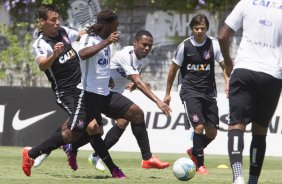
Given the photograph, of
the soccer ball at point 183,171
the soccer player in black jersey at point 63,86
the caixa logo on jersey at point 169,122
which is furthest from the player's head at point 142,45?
the caixa logo on jersey at point 169,122

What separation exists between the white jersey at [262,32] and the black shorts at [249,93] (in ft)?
0.22

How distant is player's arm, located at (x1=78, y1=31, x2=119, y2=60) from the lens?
10484 millimetres

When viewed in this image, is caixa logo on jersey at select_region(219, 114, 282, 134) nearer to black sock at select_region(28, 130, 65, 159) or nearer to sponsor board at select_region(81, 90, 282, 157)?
sponsor board at select_region(81, 90, 282, 157)

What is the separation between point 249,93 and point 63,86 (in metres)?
3.76

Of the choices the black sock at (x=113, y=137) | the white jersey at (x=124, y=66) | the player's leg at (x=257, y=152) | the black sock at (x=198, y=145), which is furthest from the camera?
the black sock at (x=113, y=137)

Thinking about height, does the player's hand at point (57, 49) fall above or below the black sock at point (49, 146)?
above

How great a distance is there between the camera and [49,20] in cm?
1165

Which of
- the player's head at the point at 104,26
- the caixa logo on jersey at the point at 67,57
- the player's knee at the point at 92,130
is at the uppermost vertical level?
the player's head at the point at 104,26

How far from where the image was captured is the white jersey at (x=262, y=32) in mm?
8500

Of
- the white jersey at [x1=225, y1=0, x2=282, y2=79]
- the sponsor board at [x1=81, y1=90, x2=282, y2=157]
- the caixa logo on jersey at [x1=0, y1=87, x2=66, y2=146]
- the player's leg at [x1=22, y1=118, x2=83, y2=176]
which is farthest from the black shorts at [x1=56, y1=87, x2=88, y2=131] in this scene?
the caixa logo on jersey at [x1=0, y1=87, x2=66, y2=146]

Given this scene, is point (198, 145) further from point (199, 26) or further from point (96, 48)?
point (96, 48)

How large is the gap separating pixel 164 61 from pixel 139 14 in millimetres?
1376

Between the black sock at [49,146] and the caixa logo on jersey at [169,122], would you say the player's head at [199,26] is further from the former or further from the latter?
the caixa logo on jersey at [169,122]

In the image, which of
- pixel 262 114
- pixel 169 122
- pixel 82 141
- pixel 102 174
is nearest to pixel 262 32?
pixel 262 114
